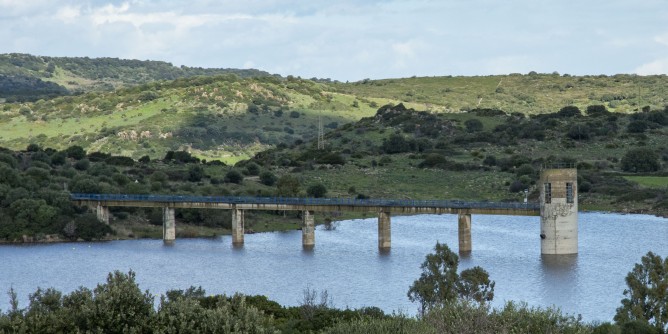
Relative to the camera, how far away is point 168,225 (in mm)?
115000

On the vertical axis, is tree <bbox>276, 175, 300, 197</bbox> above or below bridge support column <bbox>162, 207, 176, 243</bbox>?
above

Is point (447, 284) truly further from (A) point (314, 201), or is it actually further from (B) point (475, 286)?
(A) point (314, 201)

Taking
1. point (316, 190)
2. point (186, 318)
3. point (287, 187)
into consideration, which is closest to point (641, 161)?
point (316, 190)

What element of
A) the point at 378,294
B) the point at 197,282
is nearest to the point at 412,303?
the point at 378,294

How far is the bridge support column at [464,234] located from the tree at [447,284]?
29.4 meters

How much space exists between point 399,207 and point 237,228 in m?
15.5

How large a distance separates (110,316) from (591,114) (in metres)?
153

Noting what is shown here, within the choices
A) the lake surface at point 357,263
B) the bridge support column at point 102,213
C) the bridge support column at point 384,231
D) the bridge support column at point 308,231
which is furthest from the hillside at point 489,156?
the bridge support column at point 102,213

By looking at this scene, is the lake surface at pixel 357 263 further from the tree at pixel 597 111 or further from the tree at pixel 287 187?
the tree at pixel 597 111

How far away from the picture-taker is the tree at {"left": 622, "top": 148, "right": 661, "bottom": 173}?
472ft

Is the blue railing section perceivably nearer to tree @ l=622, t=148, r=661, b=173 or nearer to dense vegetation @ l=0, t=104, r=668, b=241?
dense vegetation @ l=0, t=104, r=668, b=241

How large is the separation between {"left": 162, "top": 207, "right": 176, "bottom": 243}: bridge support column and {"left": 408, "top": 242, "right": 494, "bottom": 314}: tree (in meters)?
49.3

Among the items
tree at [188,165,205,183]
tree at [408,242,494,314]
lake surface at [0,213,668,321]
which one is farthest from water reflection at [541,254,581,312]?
tree at [188,165,205,183]

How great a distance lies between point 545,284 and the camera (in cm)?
8006
